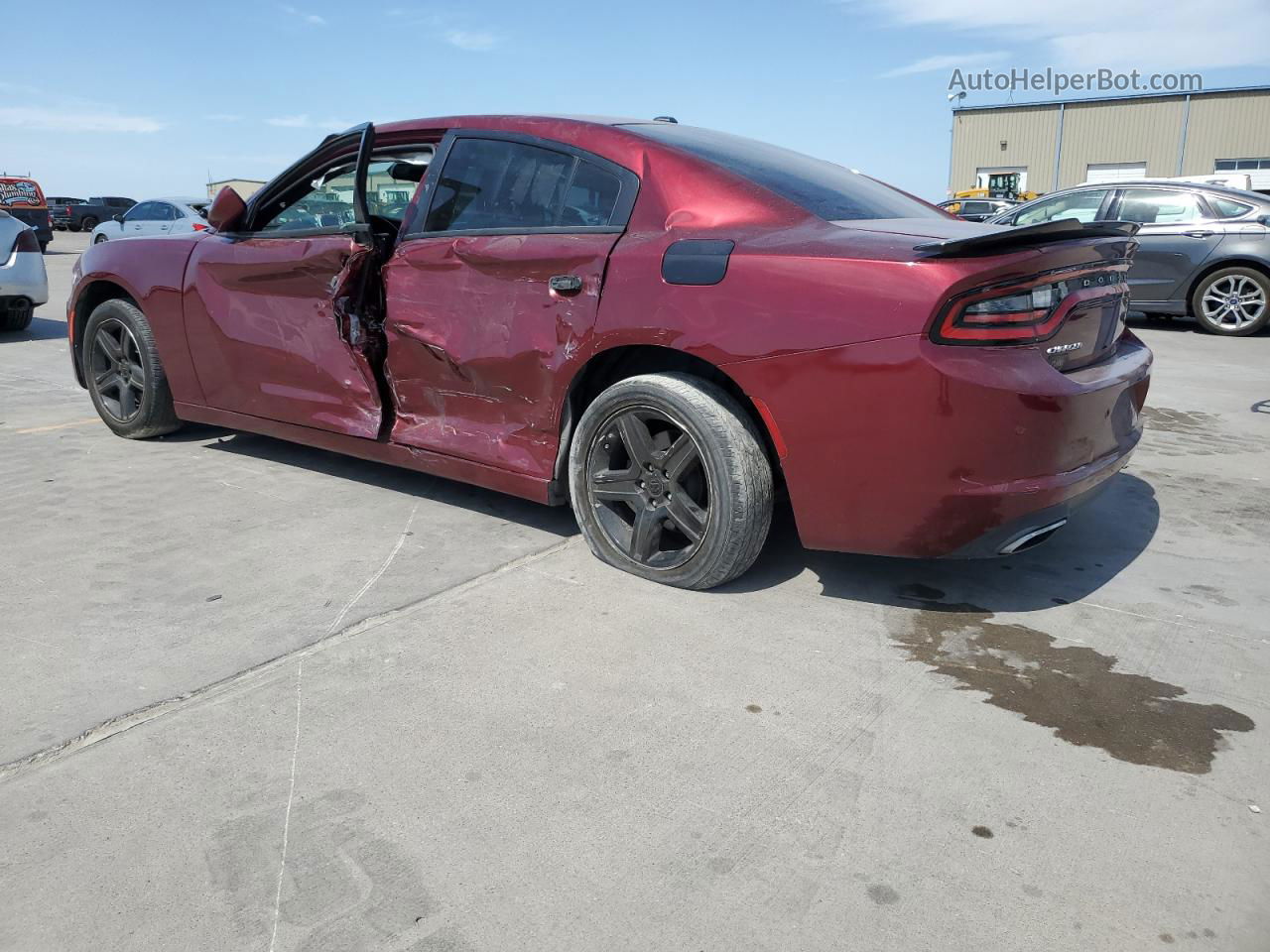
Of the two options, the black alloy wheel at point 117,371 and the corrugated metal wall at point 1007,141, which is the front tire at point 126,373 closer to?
the black alloy wheel at point 117,371

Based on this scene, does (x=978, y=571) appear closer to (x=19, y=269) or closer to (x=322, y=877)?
(x=322, y=877)

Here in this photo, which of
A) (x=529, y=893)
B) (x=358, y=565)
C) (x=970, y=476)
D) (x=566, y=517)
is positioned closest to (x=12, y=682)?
(x=358, y=565)

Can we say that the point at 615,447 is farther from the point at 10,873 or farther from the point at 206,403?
the point at 206,403

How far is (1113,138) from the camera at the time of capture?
154ft

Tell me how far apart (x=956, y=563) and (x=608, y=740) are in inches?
69.8

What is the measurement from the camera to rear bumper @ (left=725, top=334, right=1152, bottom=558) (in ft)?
9.23

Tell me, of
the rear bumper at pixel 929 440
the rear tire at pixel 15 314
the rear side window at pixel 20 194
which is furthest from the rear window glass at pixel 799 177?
the rear side window at pixel 20 194

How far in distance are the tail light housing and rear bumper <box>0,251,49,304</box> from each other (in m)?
9.61

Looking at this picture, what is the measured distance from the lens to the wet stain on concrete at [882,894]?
1950mm

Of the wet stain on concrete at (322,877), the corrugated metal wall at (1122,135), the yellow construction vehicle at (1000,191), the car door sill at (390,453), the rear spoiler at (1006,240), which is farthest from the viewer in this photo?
the corrugated metal wall at (1122,135)

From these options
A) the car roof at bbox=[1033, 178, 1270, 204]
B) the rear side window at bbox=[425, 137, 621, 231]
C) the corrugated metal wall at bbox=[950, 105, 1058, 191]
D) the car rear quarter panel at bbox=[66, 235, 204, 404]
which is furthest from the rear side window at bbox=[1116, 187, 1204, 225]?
the corrugated metal wall at bbox=[950, 105, 1058, 191]

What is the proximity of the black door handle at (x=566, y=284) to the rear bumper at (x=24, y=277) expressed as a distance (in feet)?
27.2

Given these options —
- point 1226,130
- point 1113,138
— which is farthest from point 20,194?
point 1226,130

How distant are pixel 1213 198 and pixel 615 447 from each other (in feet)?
29.6
